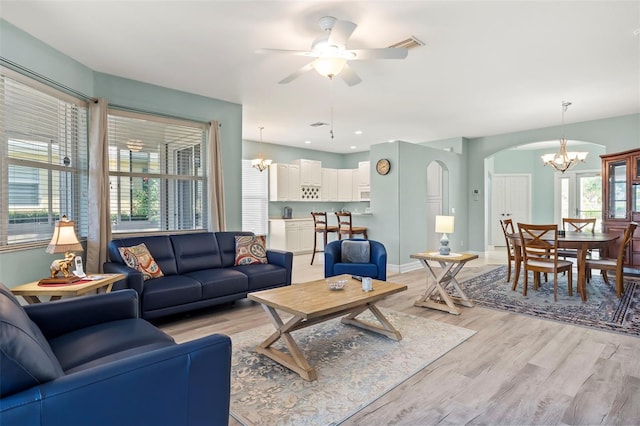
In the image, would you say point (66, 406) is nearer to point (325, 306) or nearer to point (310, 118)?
point (325, 306)

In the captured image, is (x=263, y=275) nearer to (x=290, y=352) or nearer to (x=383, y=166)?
(x=290, y=352)

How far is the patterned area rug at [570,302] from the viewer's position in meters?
3.54

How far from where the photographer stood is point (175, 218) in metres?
4.82

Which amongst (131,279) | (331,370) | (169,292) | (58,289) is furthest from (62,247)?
(331,370)

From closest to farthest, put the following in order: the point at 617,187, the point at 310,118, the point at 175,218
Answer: the point at 175,218
the point at 617,187
the point at 310,118

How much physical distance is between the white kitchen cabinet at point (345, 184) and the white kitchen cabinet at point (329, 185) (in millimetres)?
127

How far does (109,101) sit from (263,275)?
2750mm

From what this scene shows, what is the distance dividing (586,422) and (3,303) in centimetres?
288

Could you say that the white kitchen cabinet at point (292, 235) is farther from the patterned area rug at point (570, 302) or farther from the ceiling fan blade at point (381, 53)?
the ceiling fan blade at point (381, 53)

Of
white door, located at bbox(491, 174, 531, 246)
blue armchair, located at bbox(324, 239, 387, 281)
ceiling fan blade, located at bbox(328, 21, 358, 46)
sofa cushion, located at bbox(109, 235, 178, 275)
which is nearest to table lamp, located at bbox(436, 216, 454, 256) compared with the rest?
blue armchair, located at bbox(324, 239, 387, 281)

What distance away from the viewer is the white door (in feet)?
31.5

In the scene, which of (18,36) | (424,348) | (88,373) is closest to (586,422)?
(424,348)

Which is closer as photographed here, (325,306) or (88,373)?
(88,373)

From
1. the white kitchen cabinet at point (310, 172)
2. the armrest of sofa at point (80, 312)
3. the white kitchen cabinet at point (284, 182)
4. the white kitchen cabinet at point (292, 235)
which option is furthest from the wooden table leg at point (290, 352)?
the white kitchen cabinet at point (310, 172)
